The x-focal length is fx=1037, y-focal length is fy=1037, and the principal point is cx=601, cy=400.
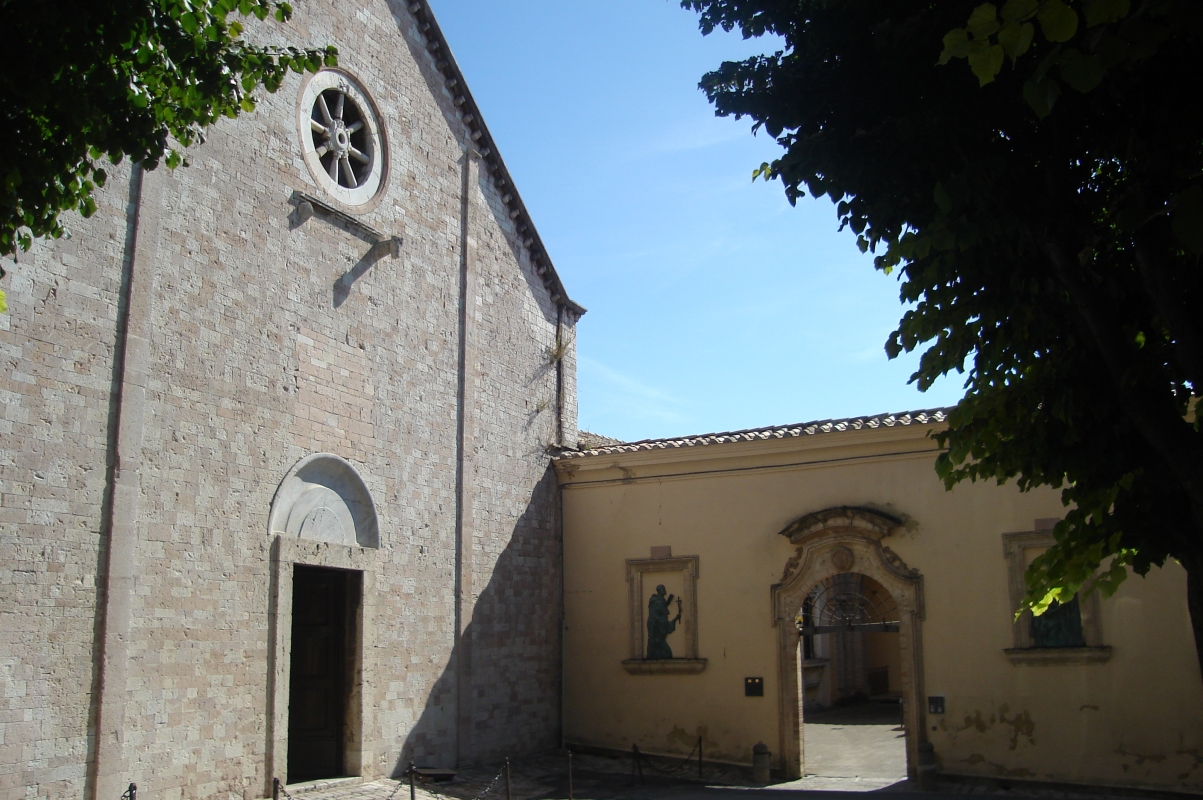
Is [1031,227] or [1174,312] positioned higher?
[1031,227]

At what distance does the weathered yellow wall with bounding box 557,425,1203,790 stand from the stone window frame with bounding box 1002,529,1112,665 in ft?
0.37

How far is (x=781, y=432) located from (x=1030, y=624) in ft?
14.9

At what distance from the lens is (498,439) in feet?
53.6

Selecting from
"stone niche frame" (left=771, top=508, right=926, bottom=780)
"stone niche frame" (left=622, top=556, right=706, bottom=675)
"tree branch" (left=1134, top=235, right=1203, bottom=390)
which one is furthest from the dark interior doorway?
"tree branch" (left=1134, top=235, right=1203, bottom=390)

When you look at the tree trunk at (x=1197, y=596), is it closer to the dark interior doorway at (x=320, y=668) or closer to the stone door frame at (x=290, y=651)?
the stone door frame at (x=290, y=651)

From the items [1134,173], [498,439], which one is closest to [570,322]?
[498,439]

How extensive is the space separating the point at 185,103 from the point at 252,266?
5.49 m

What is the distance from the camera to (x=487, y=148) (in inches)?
664

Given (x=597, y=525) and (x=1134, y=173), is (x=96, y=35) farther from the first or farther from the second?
(x=597, y=525)

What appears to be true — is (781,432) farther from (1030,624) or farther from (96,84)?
(96,84)

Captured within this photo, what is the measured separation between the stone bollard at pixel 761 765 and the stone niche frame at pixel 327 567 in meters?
5.33

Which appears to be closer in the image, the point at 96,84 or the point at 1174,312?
the point at 1174,312

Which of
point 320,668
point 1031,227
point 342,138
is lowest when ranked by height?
point 320,668

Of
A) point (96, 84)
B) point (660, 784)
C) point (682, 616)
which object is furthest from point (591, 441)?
point (96, 84)
